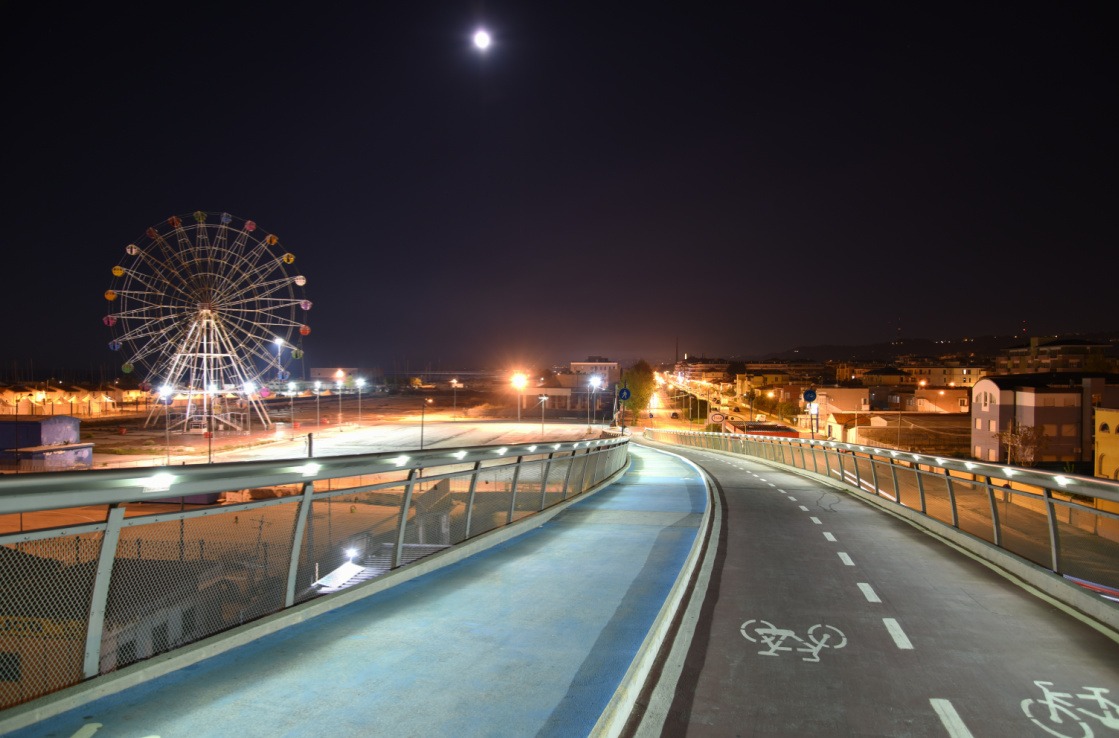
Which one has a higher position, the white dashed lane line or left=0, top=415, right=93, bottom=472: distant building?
the white dashed lane line

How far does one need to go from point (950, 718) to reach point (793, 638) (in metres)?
1.98

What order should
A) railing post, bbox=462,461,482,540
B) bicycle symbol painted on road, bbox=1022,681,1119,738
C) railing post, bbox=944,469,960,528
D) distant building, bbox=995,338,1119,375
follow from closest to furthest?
bicycle symbol painted on road, bbox=1022,681,1119,738 → railing post, bbox=462,461,482,540 → railing post, bbox=944,469,960,528 → distant building, bbox=995,338,1119,375

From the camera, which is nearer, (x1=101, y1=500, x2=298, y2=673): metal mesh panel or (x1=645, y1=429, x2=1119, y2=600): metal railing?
(x1=101, y1=500, x2=298, y2=673): metal mesh panel

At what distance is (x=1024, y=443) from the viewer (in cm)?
5328

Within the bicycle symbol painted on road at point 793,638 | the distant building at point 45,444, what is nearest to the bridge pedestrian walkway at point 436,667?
the bicycle symbol painted on road at point 793,638

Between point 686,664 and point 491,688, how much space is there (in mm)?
1846

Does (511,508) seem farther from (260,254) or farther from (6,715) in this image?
(260,254)

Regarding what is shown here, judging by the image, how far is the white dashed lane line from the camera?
28.2 ft

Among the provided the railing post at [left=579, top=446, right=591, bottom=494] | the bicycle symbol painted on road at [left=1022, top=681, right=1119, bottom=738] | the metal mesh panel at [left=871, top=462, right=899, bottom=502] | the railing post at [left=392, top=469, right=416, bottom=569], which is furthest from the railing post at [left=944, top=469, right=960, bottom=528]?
the railing post at [left=392, top=469, right=416, bottom=569]

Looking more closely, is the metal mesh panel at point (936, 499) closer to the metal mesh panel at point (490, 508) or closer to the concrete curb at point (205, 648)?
the metal mesh panel at point (490, 508)

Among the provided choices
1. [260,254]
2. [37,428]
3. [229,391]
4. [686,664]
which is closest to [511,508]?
[686,664]

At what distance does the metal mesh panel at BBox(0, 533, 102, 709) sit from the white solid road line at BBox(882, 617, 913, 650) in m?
6.79

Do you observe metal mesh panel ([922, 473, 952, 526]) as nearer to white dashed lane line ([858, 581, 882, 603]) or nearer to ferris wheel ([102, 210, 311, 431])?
white dashed lane line ([858, 581, 882, 603])

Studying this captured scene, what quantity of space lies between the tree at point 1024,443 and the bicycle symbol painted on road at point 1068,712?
54.7 m
